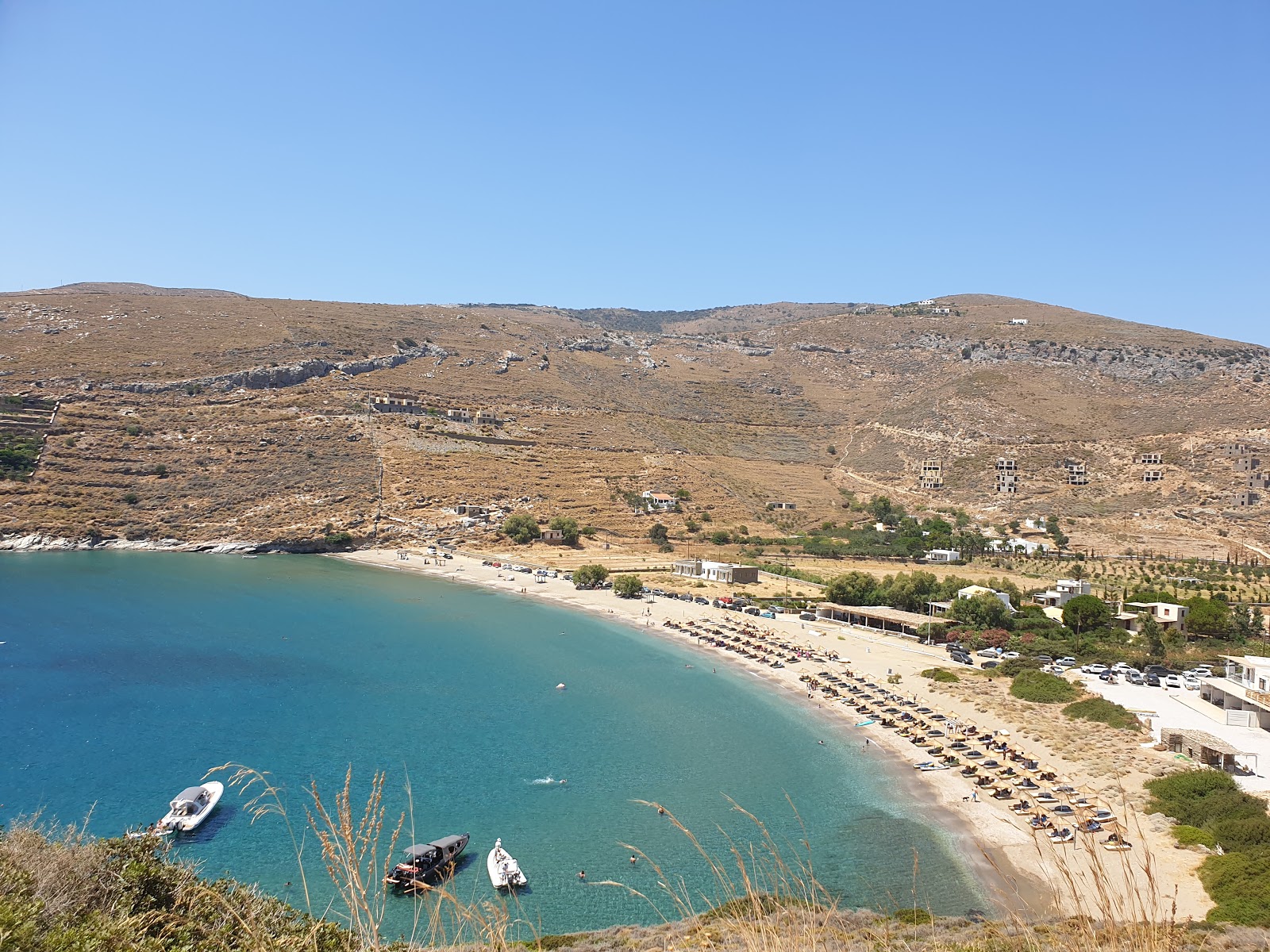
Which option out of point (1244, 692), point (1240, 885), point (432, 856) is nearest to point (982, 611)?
point (1244, 692)

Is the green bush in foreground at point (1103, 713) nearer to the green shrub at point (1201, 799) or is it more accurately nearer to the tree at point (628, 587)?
the green shrub at point (1201, 799)

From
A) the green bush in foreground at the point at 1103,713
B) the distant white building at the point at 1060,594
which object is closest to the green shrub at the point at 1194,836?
the green bush in foreground at the point at 1103,713

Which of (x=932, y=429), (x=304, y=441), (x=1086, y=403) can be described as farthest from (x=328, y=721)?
(x=1086, y=403)

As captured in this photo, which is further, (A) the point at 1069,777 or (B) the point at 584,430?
(B) the point at 584,430

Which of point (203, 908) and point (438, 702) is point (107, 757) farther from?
point (203, 908)

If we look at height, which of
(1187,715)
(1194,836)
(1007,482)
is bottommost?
(1187,715)

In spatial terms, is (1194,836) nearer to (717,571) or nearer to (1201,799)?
(1201,799)
